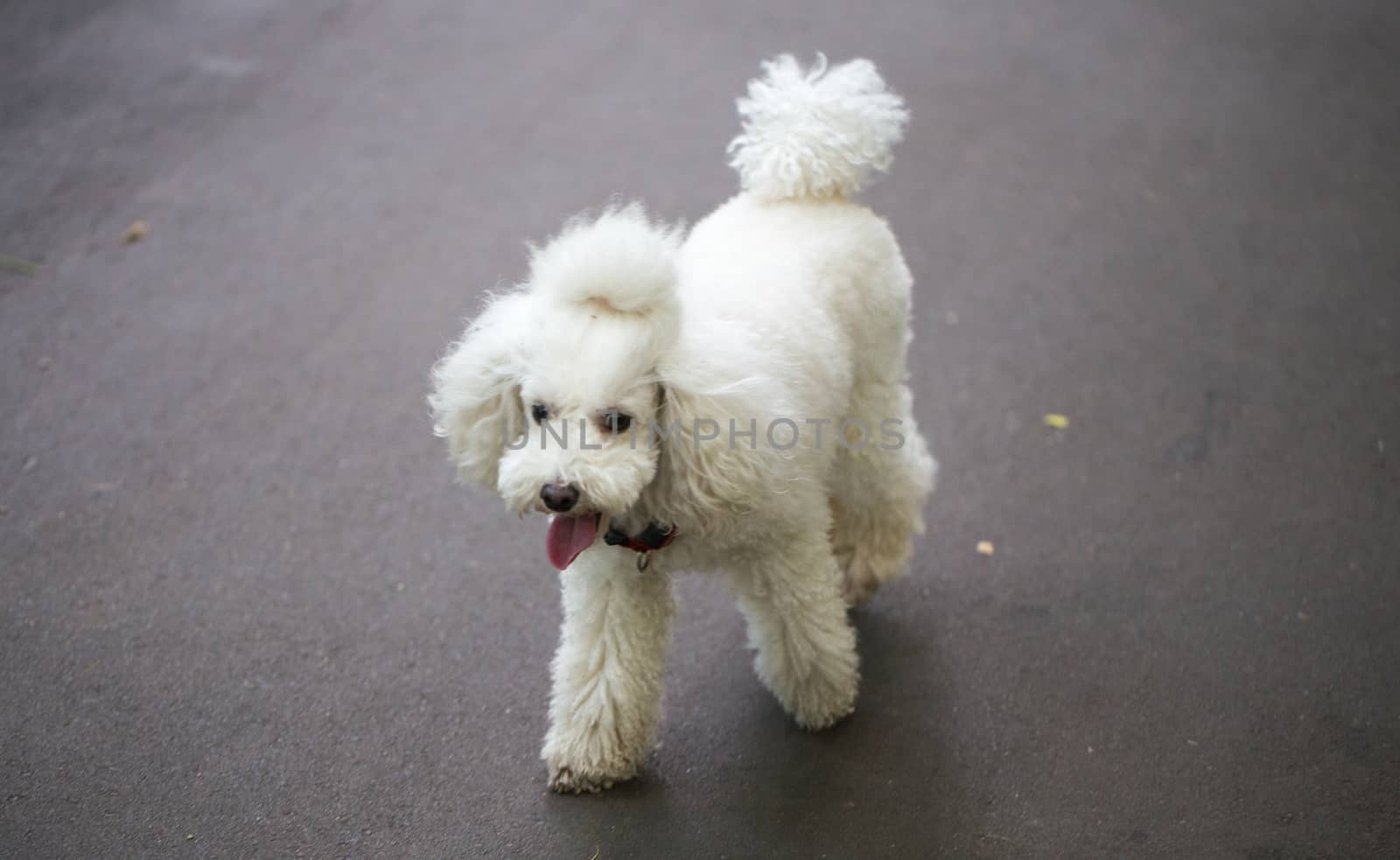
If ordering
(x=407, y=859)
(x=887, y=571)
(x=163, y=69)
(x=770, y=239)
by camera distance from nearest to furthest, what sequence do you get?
(x=407, y=859) < (x=770, y=239) < (x=887, y=571) < (x=163, y=69)

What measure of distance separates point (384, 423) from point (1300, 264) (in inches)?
105

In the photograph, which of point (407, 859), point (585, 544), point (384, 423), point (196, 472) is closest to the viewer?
point (585, 544)

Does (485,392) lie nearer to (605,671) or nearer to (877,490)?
(605,671)

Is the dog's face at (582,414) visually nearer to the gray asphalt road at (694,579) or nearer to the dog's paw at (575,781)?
the dog's paw at (575,781)

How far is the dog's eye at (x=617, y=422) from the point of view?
168cm

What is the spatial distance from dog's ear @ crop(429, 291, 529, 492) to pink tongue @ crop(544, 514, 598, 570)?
0.16m

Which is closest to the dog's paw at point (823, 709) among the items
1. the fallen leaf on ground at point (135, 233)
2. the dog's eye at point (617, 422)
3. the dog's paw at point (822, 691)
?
the dog's paw at point (822, 691)

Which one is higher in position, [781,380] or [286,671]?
[781,380]

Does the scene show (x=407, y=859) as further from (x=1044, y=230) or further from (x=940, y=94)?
(x=940, y=94)

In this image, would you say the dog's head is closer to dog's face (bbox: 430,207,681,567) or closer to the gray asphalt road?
dog's face (bbox: 430,207,681,567)

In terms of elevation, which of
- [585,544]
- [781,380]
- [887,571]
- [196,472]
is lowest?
[196,472]

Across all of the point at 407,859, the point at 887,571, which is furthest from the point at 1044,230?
the point at 407,859

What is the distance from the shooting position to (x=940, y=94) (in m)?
4.29

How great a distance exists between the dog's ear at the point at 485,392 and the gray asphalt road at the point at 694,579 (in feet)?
2.00
